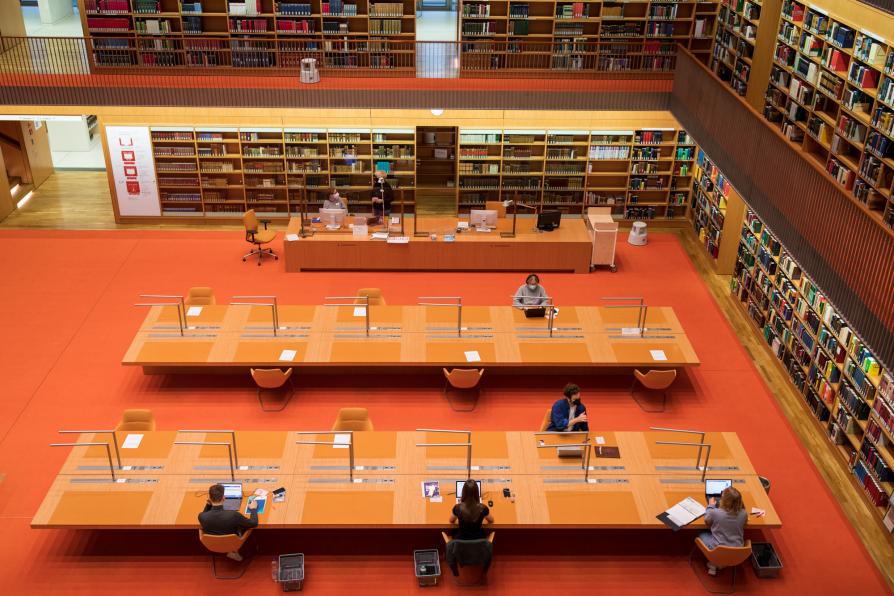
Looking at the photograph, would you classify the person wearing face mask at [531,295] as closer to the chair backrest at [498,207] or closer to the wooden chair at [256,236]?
the chair backrest at [498,207]

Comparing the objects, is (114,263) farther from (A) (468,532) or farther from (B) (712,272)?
(B) (712,272)

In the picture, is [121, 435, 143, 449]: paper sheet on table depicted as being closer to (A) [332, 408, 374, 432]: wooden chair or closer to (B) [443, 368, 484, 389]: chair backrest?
(A) [332, 408, 374, 432]: wooden chair

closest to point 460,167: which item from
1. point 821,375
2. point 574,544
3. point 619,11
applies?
point 619,11

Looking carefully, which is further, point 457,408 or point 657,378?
point 457,408

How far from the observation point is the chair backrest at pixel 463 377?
1000 centimetres

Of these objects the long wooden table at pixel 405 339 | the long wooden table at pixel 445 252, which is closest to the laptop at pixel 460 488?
the long wooden table at pixel 405 339

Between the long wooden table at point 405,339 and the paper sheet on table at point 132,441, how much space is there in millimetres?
1613

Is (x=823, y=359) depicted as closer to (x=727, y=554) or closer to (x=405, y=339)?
(x=727, y=554)

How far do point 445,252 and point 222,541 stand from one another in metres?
6.94

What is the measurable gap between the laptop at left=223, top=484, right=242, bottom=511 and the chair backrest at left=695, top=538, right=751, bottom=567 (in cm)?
433

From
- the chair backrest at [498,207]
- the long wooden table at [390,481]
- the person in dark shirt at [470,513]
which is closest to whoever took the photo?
the person in dark shirt at [470,513]

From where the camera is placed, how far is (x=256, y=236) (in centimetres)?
1397

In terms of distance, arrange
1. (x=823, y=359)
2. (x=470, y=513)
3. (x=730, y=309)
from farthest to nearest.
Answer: (x=730, y=309) → (x=823, y=359) → (x=470, y=513)

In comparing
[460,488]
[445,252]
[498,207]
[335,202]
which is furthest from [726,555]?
[335,202]
